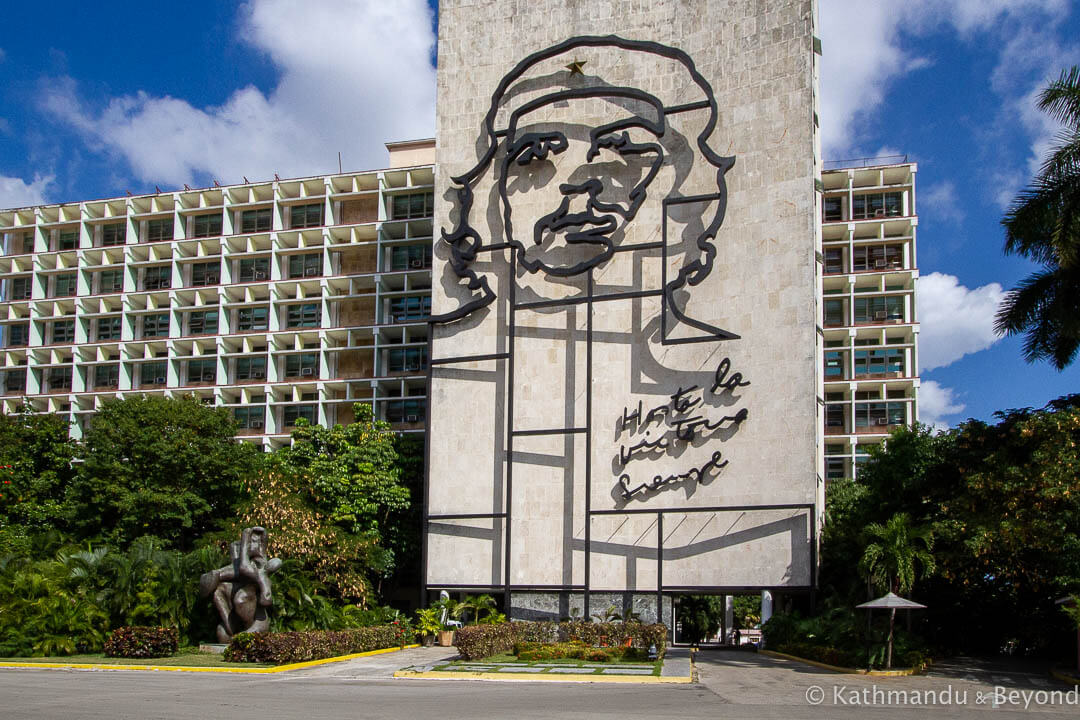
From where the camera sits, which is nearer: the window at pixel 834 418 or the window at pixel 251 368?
the window at pixel 834 418

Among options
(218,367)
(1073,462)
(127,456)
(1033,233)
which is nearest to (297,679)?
(1073,462)

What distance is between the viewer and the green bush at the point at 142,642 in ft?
102

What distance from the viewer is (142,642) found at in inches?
1229

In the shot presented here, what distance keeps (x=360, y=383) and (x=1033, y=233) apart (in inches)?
1818

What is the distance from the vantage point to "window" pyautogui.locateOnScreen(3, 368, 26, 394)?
254 ft

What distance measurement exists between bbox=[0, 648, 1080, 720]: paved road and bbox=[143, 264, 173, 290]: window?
50.7m

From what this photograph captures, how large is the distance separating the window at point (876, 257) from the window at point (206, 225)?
4466cm

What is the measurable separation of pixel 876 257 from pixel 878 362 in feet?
24.1

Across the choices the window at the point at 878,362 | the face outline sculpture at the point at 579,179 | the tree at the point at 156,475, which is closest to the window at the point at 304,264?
the tree at the point at 156,475

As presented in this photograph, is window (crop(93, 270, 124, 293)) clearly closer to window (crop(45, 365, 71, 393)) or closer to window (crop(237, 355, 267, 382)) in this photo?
window (crop(45, 365, 71, 393))

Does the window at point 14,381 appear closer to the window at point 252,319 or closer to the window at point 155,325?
the window at point 155,325

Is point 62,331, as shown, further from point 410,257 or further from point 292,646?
point 292,646

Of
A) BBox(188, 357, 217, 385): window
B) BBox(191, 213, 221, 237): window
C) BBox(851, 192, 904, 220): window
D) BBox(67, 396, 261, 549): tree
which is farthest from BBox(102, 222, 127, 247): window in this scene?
BBox(851, 192, 904, 220): window

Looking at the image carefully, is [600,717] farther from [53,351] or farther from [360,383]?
[53,351]
